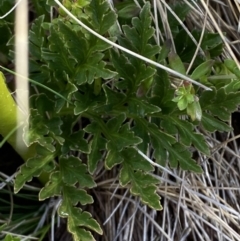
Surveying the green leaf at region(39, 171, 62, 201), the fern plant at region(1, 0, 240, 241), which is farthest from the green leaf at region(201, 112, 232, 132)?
the green leaf at region(39, 171, 62, 201)

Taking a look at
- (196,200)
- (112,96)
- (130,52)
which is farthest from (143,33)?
(196,200)

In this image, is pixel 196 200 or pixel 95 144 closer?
pixel 95 144

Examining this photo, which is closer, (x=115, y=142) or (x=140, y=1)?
(x=115, y=142)

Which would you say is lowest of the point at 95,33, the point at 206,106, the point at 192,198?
the point at 192,198

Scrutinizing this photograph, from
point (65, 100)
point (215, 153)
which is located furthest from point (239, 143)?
point (65, 100)

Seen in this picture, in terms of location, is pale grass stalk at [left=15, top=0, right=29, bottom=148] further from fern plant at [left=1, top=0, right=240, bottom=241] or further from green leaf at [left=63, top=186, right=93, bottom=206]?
green leaf at [left=63, top=186, right=93, bottom=206]

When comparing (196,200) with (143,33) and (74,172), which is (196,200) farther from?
(143,33)

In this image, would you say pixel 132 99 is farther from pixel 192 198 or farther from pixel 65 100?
pixel 192 198
